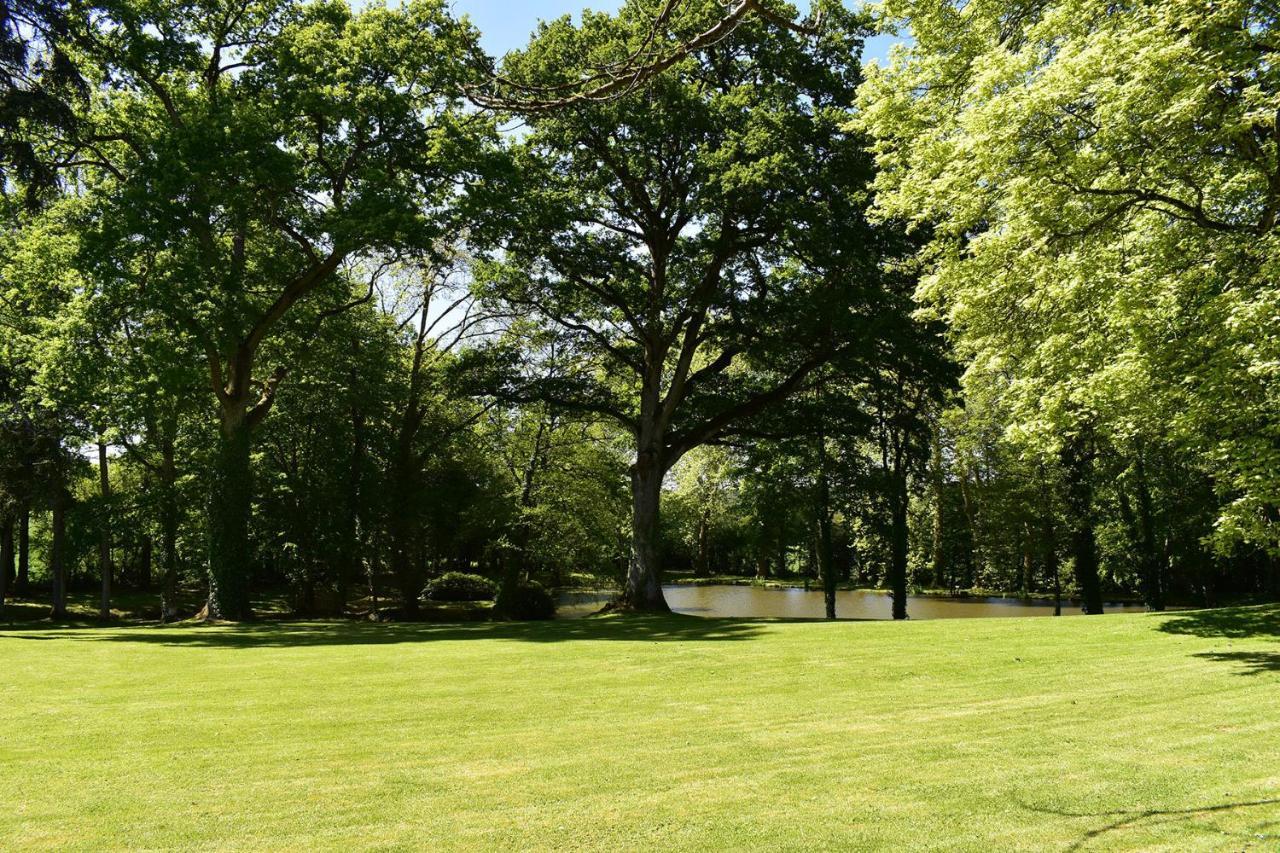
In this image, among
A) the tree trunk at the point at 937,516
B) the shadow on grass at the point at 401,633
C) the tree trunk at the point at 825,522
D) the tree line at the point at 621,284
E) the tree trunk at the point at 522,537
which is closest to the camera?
the tree line at the point at 621,284

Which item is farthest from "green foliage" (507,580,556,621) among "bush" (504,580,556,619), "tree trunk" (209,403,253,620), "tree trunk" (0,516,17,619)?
"tree trunk" (0,516,17,619)

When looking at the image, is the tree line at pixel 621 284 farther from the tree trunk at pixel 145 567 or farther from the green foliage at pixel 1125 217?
the tree trunk at pixel 145 567

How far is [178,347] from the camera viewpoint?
20.5m

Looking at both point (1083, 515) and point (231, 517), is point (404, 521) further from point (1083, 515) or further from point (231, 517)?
point (1083, 515)

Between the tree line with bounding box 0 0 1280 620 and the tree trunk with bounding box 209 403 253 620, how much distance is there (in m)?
0.09

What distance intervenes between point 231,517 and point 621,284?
12979 millimetres

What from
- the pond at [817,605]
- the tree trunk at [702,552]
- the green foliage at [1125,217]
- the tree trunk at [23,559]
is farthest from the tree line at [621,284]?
the tree trunk at [702,552]

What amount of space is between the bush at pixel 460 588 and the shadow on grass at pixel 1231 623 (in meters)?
25.4

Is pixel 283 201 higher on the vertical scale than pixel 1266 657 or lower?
higher

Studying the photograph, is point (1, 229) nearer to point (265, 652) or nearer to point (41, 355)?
point (41, 355)

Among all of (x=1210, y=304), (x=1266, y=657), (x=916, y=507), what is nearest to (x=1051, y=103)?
(x=1210, y=304)

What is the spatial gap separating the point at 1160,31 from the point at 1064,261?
334 centimetres

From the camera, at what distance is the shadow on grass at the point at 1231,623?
46.8ft

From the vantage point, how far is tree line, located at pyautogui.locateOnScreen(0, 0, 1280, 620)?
11.8 metres
